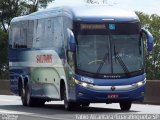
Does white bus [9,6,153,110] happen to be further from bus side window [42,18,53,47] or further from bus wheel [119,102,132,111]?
bus side window [42,18,53,47]

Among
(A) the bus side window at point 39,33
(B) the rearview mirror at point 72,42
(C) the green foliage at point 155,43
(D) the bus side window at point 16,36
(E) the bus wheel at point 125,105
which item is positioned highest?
(B) the rearview mirror at point 72,42

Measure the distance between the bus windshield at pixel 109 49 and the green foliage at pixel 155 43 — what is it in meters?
85.9

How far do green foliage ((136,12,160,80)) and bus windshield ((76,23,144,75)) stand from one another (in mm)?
85898

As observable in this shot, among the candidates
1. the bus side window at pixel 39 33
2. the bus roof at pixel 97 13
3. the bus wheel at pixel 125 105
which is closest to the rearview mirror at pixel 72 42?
the bus roof at pixel 97 13

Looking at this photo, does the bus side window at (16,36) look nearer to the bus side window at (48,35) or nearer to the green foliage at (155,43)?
the bus side window at (48,35)

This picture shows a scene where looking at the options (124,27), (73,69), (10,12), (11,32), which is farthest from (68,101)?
(10,12)

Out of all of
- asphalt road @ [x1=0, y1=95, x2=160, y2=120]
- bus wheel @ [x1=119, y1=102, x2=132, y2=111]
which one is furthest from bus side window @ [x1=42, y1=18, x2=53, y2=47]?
bus wheel @ [x1=119, y1=102, x2=132, y2=111]

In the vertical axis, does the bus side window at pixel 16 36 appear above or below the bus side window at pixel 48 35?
below

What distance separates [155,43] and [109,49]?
319ft

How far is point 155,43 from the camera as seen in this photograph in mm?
121625

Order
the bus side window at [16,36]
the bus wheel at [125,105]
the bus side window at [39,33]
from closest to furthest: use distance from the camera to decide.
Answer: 1. the bus wheel at [125,105]
2. the bus side window at [39,33]
3. the bus side window at [16,36]

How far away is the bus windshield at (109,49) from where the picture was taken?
24812mm

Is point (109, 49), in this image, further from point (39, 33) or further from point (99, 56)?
point (39, 33)

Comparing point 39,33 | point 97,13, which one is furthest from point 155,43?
point 97,13
